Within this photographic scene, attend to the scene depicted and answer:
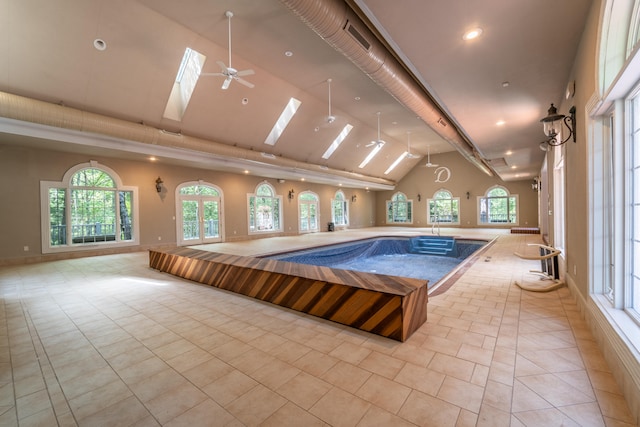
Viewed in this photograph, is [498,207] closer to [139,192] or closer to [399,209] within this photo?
[399,209]

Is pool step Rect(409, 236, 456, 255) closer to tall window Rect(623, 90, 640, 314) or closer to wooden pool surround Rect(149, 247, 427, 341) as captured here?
wooden pool surround Rect(149, 247, 427, 341)

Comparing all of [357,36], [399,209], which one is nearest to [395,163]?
[399,209]

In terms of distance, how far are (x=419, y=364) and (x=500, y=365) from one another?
557mm

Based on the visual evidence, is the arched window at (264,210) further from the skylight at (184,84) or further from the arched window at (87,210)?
the skylight at (184,84)

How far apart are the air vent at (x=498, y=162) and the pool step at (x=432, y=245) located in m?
3.10

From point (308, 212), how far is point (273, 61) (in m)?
7.98

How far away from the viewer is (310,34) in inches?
191

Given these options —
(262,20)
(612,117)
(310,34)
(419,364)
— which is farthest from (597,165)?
(262,20)

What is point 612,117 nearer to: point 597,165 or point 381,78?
point 597,165

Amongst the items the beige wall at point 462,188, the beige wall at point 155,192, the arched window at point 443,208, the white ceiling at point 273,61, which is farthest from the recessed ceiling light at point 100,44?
the arched window at point 443,208

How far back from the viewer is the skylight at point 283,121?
797cm

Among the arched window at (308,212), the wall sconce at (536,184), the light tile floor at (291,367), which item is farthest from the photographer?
the arched window at (308,212)

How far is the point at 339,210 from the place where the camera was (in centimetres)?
1511

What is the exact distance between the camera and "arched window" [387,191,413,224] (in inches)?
651
